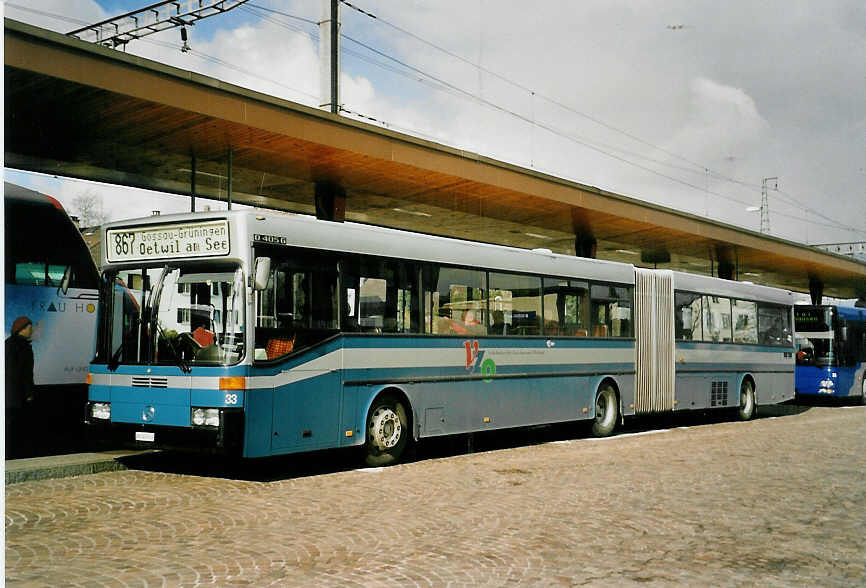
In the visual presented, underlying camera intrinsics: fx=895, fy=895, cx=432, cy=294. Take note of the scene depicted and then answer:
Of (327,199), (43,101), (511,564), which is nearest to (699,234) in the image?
(327,199)

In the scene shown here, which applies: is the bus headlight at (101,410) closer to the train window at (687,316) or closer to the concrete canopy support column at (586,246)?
the train window at (687,316)

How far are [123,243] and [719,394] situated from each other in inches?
588

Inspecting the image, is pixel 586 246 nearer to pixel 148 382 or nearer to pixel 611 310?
pixel 611 310

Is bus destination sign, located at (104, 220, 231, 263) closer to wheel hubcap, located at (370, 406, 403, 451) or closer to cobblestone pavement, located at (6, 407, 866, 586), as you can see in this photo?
cobblestone pavement, located at (6, 407, 866, 586)

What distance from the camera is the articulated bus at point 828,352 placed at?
1131 inches

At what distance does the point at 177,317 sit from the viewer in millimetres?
10789

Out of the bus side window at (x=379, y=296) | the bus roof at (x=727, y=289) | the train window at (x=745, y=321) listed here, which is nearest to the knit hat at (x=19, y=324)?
the bus side window at (x=379, y=296)

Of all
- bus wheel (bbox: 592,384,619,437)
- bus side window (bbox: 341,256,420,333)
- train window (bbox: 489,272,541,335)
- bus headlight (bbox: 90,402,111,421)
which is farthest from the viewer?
bus wheel (bbox: 592,384,619,437)

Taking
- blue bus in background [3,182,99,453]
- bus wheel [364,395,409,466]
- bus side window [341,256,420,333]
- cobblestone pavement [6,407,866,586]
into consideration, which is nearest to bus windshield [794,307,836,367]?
cobblestone pavement [6,407,866,586]

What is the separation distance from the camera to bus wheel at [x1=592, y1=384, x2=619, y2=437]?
1753cm

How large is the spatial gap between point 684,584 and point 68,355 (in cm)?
1096

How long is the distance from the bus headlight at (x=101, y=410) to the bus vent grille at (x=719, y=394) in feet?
47.6

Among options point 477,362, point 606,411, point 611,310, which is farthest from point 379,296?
point 606,411

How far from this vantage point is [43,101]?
13.4 metres
